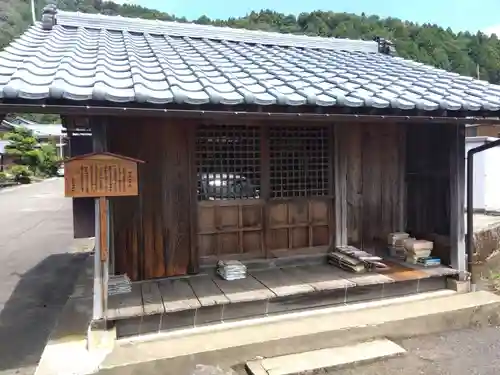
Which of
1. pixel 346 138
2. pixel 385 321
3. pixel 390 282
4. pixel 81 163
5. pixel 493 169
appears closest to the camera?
pixel 81 163

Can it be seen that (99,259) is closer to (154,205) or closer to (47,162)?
(154,205)

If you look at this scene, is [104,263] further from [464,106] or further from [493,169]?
[493,169]

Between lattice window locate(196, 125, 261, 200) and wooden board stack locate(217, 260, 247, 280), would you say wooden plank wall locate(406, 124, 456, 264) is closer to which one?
lattice window locate(196, 125, 261, 200)

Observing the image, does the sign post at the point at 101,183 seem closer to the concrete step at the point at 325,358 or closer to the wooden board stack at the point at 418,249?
the concrete step at the point at 325,358

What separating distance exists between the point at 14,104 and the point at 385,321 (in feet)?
13.6

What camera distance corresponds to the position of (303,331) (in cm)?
438

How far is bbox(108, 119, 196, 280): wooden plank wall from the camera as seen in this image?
5.07 metres

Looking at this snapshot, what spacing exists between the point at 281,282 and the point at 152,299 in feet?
4.93

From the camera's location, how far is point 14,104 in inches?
133

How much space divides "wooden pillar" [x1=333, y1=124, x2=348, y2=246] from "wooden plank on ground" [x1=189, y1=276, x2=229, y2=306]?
199cm

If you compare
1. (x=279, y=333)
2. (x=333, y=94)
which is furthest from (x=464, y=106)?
(x=279, y=333)

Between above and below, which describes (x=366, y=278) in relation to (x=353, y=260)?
below

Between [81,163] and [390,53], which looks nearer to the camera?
[81,163]

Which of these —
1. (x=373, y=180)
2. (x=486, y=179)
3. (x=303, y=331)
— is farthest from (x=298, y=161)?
(x=486, y=179)
